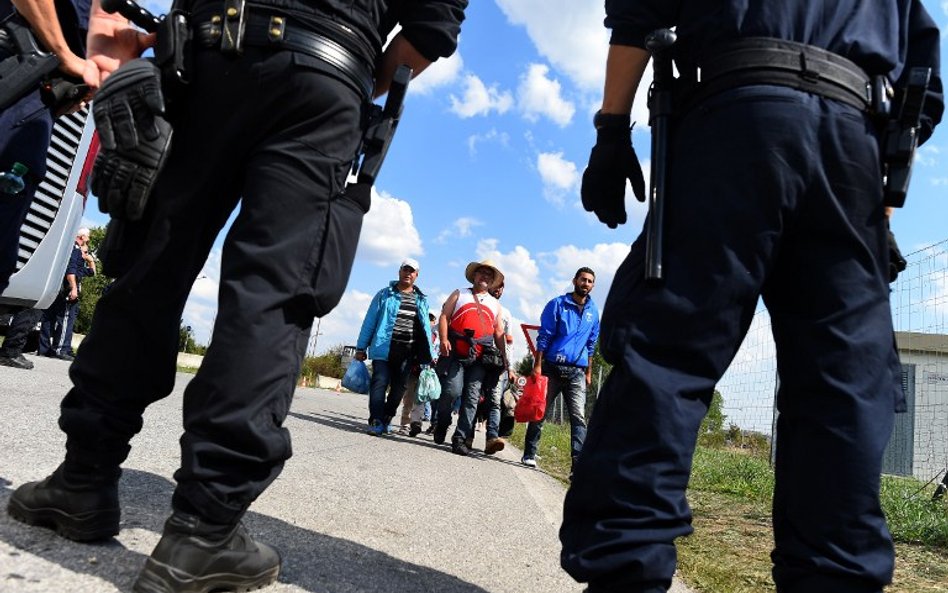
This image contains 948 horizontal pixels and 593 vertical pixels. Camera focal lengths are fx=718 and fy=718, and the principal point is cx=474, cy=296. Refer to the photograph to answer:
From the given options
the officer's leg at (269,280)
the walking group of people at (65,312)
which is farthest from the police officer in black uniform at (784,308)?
the walking group of people at (65,312)

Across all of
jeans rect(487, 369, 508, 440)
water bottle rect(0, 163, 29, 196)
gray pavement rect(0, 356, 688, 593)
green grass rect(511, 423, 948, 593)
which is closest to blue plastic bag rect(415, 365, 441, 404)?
jeans rect(487, 369, 508, 440)

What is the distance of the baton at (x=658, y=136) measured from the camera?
5.07 feet

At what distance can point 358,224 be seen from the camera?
1.79 m

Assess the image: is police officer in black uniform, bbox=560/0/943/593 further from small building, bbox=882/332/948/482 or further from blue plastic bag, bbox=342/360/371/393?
small building, bbox=882/332/948/482

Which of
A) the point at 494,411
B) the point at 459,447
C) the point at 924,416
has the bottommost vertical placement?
the point at 459,447

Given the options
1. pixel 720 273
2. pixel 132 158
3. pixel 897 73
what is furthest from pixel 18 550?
pixel 897 73

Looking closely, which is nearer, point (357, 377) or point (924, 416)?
point (357, 377)

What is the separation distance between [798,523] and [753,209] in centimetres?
67

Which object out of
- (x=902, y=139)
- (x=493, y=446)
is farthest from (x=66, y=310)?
(x=902, y=139)

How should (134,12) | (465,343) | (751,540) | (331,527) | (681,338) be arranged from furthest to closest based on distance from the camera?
(465,343)
(751,540)
(331,527)
(134,12)
(681,338)

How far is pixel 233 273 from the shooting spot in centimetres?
158

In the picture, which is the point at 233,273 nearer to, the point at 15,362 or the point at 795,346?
the point at 795,346

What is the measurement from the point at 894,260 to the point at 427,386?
259 inches

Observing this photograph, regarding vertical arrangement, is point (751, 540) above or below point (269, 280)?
below
